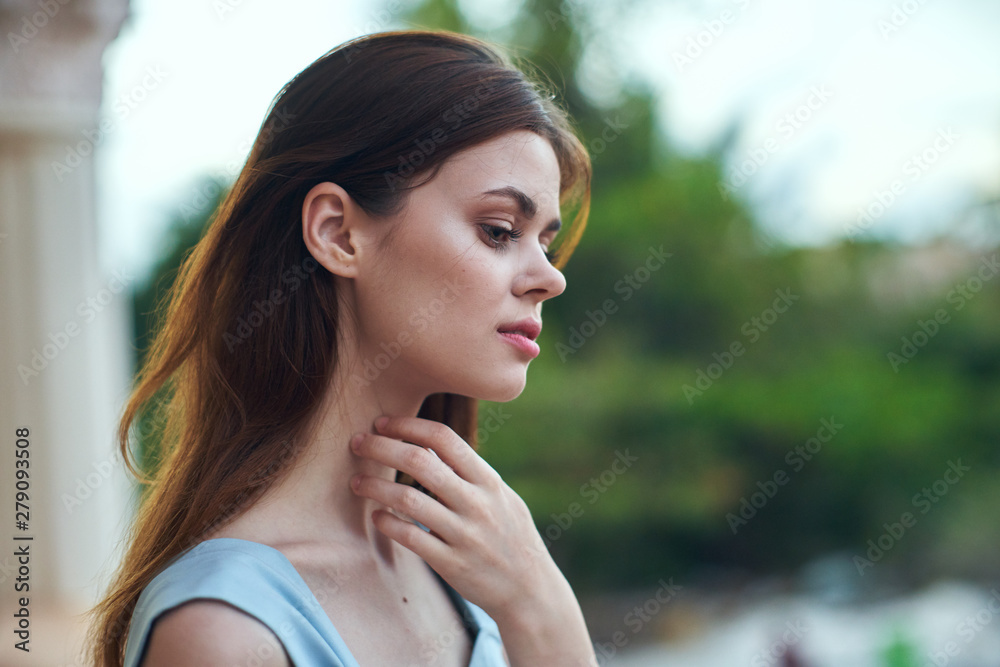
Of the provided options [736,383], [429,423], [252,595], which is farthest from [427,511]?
[736,383]

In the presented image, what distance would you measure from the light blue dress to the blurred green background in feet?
13.8

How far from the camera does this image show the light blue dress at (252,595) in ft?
3.06

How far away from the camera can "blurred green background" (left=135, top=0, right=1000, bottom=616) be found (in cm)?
538

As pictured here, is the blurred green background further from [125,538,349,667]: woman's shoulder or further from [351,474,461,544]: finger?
[125,538,349,667]: woman's shoulder

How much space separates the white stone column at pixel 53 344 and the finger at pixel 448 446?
210 cm

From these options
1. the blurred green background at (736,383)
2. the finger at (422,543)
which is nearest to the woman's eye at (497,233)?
the finger at (422,543)

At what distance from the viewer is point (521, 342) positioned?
3.89 ft

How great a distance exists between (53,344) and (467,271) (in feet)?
8.60

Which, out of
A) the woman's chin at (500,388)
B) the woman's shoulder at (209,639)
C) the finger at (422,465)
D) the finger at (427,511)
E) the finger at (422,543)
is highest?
the woman's chin at (500,388)

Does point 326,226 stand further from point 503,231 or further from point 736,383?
point 736,383

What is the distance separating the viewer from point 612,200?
18.2 feet

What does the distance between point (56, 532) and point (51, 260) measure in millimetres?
1136

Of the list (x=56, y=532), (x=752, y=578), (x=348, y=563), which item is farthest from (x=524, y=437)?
(x=348, y=563)

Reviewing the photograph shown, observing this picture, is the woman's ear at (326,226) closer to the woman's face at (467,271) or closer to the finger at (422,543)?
the woman's face at (467,271)
